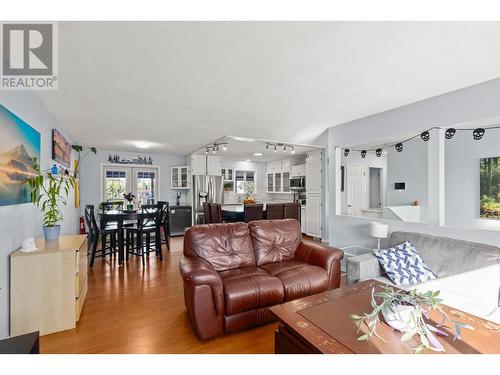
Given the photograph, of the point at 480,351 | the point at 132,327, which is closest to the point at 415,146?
the point at 480,351

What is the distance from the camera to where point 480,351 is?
1.23 meters

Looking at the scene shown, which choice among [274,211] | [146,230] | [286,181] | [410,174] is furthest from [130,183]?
[410,174]

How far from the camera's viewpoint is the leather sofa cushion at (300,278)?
2.32 metres

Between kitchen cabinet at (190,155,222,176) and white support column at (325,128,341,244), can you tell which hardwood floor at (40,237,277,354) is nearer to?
white support column at (325,128,341,244)

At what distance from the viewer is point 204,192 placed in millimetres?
7082

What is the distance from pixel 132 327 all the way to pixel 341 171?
398 cm

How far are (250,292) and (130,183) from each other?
6.18 m

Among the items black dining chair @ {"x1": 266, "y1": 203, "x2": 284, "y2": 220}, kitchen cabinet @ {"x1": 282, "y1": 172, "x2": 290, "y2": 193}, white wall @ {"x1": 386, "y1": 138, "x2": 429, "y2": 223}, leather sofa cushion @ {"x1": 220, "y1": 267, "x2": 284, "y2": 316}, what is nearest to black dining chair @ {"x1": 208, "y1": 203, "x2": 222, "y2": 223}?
black dining chair @ {"x1": 266, "y1": 203, "x2": 284, "y2": 220}

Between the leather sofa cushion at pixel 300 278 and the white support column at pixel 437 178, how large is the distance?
67.6 inches

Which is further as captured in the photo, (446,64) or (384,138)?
(384,138)

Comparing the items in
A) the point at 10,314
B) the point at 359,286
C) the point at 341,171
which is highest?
the point at 341,171

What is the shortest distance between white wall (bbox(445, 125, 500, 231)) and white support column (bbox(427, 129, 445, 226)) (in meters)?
2.20

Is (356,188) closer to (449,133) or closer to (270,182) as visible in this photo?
(449,133)
